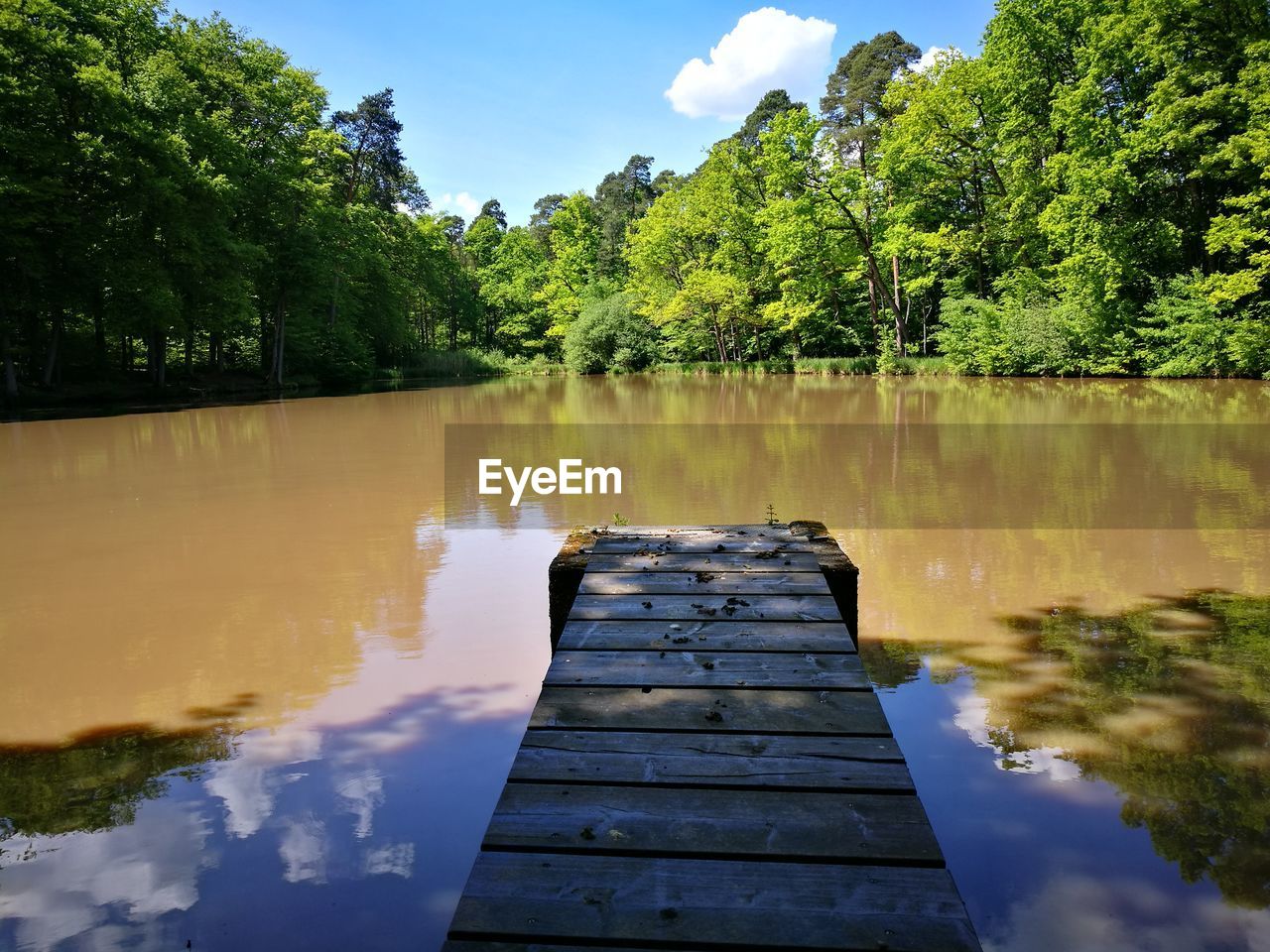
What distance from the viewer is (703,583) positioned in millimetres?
3633

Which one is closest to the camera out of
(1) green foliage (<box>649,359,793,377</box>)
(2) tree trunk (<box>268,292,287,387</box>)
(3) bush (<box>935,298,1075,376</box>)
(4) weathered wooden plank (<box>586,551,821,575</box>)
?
(4) weathered wooden plank (<box>586,551,821,575</box>)

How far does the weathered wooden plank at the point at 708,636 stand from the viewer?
9.46 ft

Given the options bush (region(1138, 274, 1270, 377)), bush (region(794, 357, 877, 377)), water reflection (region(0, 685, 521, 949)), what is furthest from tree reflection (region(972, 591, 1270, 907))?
bush (region(794, 357, 877, 377))

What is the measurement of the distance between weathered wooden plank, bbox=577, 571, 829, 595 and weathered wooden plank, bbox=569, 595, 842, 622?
0.06 meters

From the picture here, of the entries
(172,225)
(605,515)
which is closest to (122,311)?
(172,225)

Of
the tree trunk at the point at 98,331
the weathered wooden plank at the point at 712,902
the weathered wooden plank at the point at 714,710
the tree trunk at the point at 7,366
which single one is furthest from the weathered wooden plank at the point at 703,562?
the tree trunk at the point at 98,331

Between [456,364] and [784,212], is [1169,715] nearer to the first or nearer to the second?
[784,212]

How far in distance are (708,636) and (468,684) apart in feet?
5.02

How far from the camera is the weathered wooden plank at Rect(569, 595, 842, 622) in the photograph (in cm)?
318

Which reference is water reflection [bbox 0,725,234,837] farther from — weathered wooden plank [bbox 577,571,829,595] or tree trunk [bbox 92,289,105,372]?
tree trunk [bbox 92,289,105,372]

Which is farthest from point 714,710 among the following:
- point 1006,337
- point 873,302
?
point 873,302

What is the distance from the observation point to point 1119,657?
4.08m

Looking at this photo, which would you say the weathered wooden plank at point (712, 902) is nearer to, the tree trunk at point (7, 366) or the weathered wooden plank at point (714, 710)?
the weathered wooden plank at point (714, 710)

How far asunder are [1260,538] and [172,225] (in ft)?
92.3
